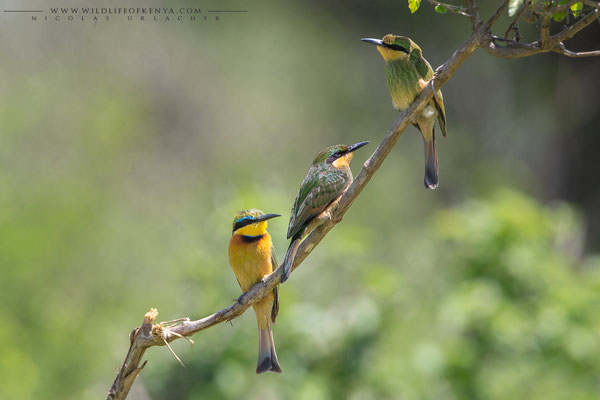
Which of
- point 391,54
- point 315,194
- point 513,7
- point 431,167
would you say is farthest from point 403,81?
point 513,7

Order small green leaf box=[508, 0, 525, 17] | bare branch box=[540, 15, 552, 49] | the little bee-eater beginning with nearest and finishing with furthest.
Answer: small green leaf box=[508, 0, 525, 17], bare branch box=[540, 15, 552, 49], the little bee-eater

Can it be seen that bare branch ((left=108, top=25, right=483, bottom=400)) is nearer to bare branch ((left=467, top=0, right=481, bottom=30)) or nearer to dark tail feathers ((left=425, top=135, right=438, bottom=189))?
bare branch ((left=467, top=0, right=481, bottom=30))

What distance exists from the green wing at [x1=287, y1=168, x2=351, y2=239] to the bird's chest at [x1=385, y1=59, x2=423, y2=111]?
0.43 metres

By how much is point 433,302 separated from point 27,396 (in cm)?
370

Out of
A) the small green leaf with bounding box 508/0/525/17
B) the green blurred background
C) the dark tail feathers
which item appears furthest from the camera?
the green blurred background

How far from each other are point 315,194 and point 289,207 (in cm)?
313

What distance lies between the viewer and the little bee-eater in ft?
9.49

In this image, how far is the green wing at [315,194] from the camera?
6.70 ft

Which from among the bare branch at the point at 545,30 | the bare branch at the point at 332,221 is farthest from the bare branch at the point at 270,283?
the bare branch at the point at 545,30

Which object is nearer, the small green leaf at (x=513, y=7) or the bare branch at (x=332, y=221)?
the small green leaf at (x=513, y=7)

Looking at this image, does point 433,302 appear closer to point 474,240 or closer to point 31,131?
point 474,240

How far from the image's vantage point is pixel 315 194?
2076 millimetres

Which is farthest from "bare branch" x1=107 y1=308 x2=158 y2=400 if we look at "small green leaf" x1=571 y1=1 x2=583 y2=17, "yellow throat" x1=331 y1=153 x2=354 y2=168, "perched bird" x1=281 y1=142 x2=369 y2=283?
"small green leaf" x1=571 y1=1 x2=583 y2=17

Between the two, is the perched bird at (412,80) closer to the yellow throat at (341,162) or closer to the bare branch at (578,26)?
the yellow throat at (341,162)
